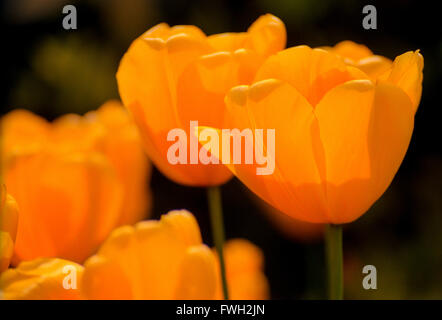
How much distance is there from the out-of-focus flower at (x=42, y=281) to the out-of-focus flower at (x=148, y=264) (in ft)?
0.04

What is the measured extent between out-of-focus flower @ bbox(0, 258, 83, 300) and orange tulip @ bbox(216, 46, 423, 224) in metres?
0.09

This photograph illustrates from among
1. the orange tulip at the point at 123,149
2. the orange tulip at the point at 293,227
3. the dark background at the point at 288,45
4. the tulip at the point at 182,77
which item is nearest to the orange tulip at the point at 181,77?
the tulip at the point at 182,77

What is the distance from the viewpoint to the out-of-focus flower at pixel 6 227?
1.12 feet

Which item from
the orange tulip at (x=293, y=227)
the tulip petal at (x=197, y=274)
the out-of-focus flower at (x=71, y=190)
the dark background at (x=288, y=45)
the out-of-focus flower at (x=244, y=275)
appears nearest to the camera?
the tulip petal at (x=197, y=274)

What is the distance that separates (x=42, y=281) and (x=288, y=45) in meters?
0.42

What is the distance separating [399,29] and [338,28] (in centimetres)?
7

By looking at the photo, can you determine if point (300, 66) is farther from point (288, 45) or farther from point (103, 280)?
point (288, 45)

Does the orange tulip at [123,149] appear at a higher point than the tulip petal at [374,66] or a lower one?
lower

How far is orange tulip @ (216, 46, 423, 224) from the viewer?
34 cm

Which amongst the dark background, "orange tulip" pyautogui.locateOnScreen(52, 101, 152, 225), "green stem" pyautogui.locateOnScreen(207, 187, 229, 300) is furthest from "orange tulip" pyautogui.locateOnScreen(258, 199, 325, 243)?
"green stem" pyautogui.locateOnScreen(207, 187, 229, 300)

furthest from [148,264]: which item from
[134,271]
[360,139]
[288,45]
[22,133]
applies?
[288,45]

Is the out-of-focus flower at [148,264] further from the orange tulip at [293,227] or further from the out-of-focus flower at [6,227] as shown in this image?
the orange tulip at [293,227]

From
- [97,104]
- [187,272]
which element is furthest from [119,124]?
[97,104]

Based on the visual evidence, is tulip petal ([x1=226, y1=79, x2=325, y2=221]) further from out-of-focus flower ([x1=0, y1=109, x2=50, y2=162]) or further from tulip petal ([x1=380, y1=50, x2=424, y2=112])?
out-of-focus flower ([x1=0, y1=109, x2=50, y2=162])
